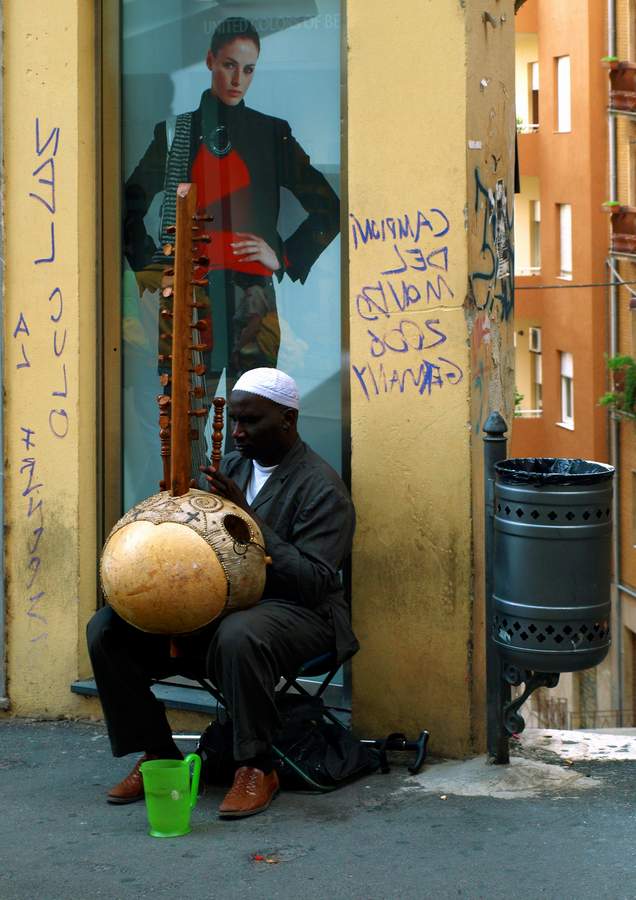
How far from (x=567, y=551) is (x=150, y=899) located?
1794mm

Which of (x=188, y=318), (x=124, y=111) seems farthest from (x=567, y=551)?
(x=124, y=111)

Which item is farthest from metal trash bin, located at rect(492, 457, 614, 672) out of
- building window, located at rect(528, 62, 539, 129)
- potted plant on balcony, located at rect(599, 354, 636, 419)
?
building window, located at rect(528, 62, 539, 129)

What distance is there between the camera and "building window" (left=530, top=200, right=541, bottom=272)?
100 ft

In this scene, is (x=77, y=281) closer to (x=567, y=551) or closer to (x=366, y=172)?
(x=366, y=172)

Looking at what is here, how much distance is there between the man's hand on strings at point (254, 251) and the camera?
21.0ft

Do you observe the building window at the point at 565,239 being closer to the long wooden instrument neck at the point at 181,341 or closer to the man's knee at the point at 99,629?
the long wooden instrument neck at the point at 181,341

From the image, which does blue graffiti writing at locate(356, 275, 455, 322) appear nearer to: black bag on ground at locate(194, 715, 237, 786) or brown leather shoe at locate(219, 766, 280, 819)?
black bag on ground at locate(194, 715, 237, 786)

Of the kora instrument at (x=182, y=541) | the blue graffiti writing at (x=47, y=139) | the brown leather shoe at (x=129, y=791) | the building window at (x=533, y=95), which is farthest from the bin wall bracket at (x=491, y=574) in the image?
the building window at (x=533, y=95)

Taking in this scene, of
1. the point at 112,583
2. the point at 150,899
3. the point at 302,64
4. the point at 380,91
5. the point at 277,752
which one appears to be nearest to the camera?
the point at 150,899

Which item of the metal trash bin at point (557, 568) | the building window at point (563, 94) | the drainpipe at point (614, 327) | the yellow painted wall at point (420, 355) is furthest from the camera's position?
the building window at point (563, 94)

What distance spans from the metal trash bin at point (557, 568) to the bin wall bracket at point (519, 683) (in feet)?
0.45

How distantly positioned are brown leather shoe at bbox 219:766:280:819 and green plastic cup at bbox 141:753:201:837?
0.52ft

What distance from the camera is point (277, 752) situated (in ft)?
17.4

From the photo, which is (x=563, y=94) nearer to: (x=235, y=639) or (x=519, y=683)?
(x=519, y=683)
